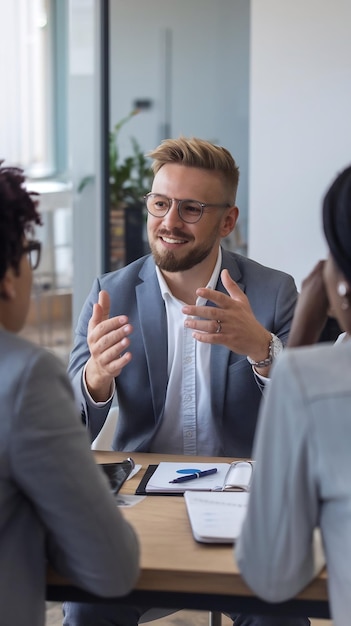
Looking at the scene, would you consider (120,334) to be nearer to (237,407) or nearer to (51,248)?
(237,407)

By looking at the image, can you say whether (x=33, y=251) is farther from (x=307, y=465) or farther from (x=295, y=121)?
(x=295, y=121)

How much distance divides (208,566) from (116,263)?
12.3 ft

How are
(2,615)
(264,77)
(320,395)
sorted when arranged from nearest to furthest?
(320,395), (2,615), (264,77)

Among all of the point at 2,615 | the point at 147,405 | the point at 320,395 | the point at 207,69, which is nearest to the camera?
the point at 320,395

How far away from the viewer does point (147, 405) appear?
223 cm

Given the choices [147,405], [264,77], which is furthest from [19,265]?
[264,77]

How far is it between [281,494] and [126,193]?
12.8 ft

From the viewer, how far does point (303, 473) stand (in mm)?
1175

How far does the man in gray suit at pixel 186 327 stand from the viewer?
2070 millimetres

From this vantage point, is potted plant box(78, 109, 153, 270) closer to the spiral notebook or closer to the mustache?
the mustache

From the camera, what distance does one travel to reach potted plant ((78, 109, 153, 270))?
16.2 ft

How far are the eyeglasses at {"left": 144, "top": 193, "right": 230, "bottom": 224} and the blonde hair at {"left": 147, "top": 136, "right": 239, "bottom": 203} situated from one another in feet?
0.34

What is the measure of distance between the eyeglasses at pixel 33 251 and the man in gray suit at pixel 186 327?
1.50ft

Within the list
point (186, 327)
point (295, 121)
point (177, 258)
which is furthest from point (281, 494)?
point (295, 121)
